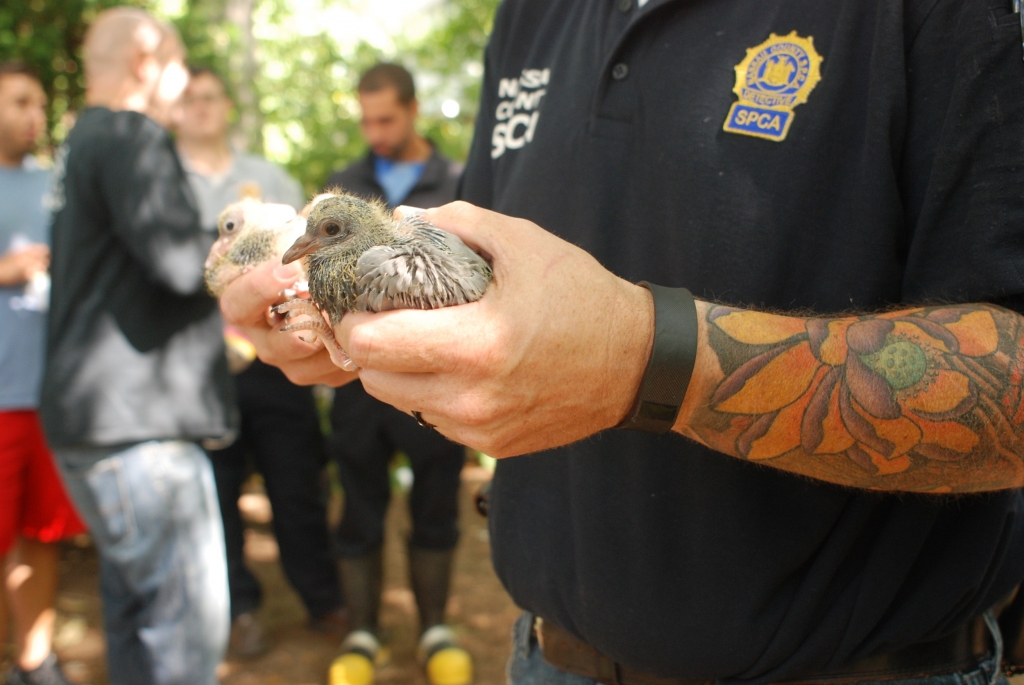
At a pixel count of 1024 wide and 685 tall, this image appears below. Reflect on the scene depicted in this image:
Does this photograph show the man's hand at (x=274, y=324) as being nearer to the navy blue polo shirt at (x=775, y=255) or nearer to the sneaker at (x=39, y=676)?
the navy blue polo shirt at (x=775, y=255)

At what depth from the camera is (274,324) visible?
1916 mm

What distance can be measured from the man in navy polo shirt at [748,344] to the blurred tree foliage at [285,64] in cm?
693

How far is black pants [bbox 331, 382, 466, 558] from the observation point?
5.12 metres

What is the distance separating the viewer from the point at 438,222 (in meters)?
1.41

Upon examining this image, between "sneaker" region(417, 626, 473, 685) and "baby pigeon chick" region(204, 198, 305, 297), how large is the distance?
11.7 ft

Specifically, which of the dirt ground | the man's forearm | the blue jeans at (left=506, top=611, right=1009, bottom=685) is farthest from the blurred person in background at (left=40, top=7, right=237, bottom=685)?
the man's forearm

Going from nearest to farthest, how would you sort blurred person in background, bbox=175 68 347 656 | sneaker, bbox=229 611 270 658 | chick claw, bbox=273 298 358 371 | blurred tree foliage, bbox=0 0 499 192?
chick claw, bbox=273 298 358 371, sneaker, bbox=229 611 270 658, blurred person in background, bbox=175 68 347 656, blurred tree foliage, bbox=0 0 499 192

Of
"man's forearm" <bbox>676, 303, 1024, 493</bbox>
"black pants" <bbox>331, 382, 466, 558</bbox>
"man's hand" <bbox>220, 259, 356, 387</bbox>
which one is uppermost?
"man's forearm" <bbox>676, 303, 1024, 493</bbox>

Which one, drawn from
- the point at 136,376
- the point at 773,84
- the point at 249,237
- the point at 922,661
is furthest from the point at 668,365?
the point at 136,376

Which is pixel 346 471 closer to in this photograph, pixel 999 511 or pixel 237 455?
pixel 237 455

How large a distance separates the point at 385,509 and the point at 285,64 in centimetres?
764

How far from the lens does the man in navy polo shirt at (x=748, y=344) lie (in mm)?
1247

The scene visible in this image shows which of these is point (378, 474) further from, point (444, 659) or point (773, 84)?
point (773, 84)

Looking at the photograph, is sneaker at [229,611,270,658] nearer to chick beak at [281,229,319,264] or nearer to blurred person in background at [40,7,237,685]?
blurred person in background at [40,7,237,685]
